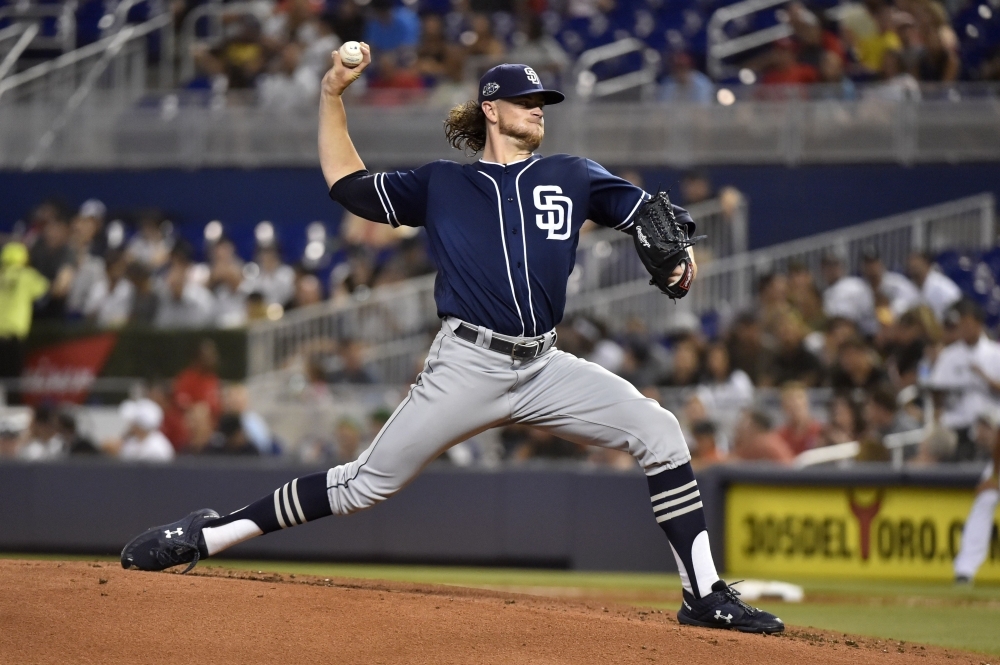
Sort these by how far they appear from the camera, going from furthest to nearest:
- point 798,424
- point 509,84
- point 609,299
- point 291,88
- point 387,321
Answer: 1. point 291,88
2. point 609,299
3. point 387,321
4. point 798,424
5. point 509,84

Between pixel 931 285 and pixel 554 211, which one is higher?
pixel 554 211

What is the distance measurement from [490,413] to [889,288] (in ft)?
27.0

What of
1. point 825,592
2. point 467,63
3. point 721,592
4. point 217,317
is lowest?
point 825,592

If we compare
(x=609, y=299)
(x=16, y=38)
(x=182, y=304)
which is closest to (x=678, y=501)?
(x=609, y=299)

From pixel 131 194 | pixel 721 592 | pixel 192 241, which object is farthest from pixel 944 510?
pixel 131 194

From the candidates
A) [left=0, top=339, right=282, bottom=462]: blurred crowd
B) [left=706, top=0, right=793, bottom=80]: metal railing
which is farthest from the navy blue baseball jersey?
[left=706, top=0, right=793, bottom=80]: metal railing

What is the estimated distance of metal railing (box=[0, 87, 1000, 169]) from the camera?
14.2 metres

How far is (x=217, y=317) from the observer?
14.2 m

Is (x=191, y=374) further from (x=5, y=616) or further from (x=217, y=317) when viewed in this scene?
(x=5, y=616)

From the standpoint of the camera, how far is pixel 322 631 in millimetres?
4484

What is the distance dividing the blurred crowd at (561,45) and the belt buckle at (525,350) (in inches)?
398

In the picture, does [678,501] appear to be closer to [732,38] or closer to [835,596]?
Result: [835,596]

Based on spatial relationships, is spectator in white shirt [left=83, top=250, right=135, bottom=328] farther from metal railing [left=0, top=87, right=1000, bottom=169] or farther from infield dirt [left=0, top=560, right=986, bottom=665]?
infield dirt [left=0, top=560, right=986, bottom=665]

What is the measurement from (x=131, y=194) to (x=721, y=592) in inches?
528
